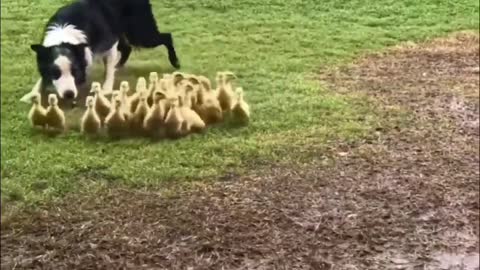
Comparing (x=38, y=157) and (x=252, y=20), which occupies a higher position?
(x=252, y=20)

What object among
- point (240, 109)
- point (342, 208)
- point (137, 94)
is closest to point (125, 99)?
point (137, 94)

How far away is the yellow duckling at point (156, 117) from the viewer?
3.36 ft

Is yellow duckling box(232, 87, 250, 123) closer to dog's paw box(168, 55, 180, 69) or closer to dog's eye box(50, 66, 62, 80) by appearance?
dog's paw box(168, 55, 180, 69)

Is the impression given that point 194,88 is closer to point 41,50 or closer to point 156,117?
point 156,117

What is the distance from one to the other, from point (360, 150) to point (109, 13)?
293 millimetres

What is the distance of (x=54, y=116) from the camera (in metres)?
0.99

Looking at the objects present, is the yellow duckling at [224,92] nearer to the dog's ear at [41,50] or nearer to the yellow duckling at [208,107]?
the yellow duckling at [208,107]

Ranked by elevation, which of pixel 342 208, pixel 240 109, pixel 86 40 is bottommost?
pixel 342 208

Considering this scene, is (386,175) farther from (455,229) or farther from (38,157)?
(38,157)

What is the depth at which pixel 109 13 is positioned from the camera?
98 centimetres

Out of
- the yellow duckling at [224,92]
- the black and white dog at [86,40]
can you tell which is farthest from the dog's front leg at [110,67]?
the yellow duckling at [224,92]

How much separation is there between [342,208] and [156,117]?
0.73 ft

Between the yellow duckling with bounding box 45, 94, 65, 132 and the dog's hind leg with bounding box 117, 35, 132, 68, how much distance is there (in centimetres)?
8

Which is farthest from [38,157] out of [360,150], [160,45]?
[360,150]
